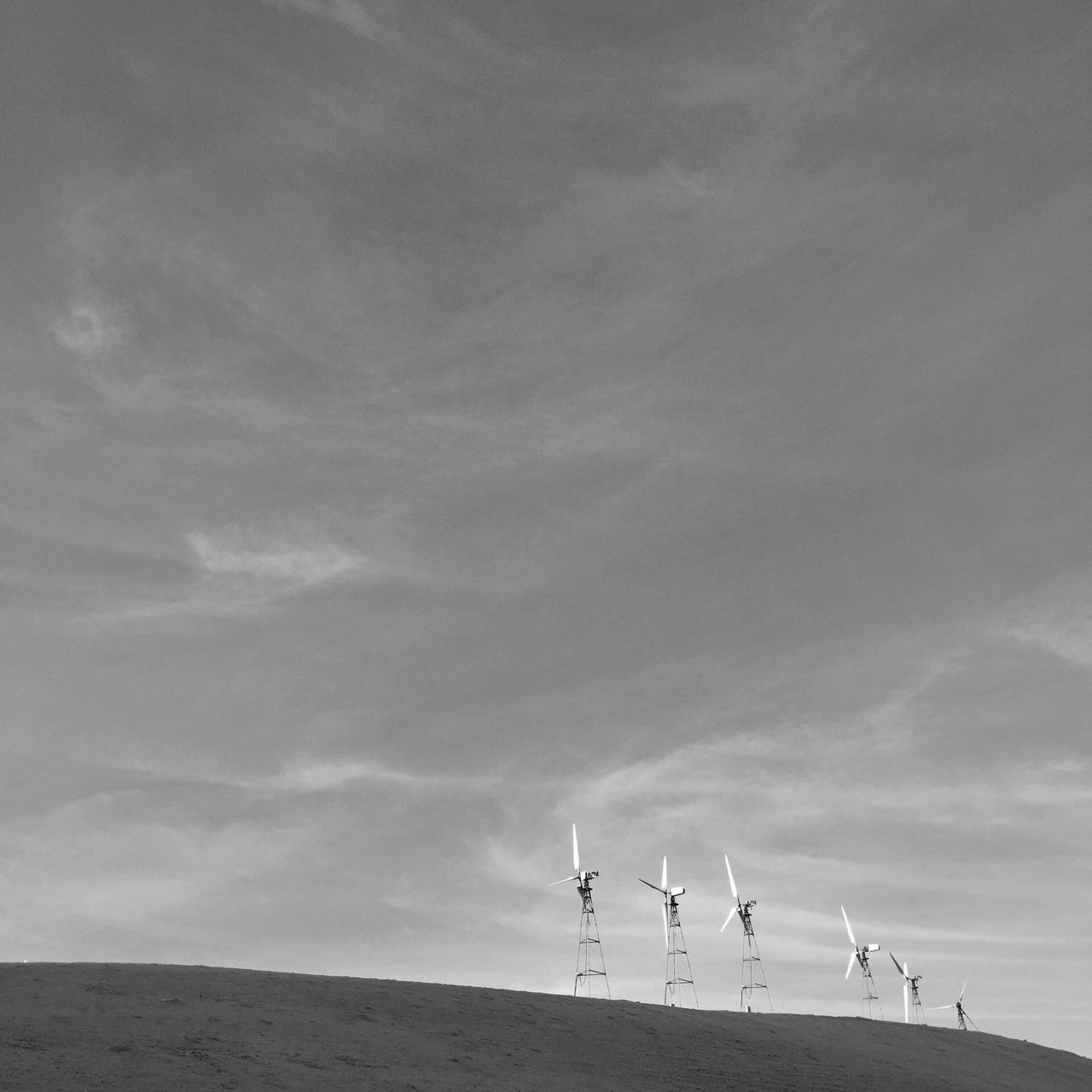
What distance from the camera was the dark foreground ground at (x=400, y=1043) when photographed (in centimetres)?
3788

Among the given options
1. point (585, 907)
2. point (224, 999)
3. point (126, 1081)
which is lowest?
point (126, 1081)

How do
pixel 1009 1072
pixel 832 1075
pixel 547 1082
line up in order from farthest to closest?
1. pixel 1009 1072
2. pixel 832 1075
3. pixel 547 1082

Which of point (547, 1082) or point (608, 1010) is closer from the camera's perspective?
point (547, 1082)

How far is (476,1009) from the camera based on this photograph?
54.2m

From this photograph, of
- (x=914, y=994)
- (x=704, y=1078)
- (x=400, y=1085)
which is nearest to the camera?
(x=400, y=1085)

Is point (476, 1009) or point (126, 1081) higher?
point (476, 1009)

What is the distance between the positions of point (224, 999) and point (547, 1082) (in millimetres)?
15097

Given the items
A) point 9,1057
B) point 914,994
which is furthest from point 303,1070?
point 914,994

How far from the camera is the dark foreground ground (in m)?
37.9

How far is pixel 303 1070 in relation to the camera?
38625 mm

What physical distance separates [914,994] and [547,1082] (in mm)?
156726

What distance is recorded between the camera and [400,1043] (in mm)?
45062

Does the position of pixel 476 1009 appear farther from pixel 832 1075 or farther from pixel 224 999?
pixel 832 1075

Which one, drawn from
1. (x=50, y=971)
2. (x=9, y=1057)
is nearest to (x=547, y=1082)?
(x=9, y=1057)
